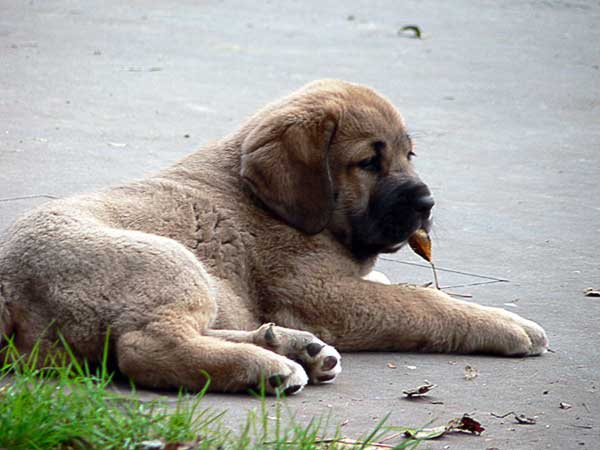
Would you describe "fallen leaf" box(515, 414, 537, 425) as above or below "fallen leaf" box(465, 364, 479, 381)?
above

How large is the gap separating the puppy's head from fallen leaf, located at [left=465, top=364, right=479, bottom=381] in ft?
2.27

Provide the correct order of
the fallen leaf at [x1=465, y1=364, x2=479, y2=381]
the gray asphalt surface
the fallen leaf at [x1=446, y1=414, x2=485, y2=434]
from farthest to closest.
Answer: the fallen leaf at [x1=465, y1=364, x2=479, y2=381], the gray asphalt surface, the fallen leaf at [x1=446, y1=414, x2=485, y2=434]

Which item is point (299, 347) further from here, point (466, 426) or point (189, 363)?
point (466, 426)

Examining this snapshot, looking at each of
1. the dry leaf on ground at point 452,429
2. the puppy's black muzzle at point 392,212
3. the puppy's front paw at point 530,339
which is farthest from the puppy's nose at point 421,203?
the dry leaf on ground at point 452,429

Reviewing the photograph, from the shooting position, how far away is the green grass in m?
3.79

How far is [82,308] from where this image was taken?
14.8 ft

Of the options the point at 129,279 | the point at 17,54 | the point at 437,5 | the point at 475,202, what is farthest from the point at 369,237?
the point at 437,5

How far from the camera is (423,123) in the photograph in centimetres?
1055

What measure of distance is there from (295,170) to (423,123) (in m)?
5.33

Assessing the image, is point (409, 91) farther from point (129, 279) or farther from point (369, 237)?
point (129, 279)

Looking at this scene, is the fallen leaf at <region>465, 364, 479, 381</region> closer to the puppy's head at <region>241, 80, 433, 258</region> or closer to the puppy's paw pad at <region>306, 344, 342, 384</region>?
the puppy's paw pad at <region>306, 344, 342, 384</region>

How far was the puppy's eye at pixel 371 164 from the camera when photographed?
5480mm

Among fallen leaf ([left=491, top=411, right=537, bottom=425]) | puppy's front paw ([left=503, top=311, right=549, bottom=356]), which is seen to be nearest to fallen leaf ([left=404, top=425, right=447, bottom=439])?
fallen leaf ([left=491, top=411, right=537, bottom=425])

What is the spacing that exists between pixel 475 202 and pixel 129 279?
4094 mm
